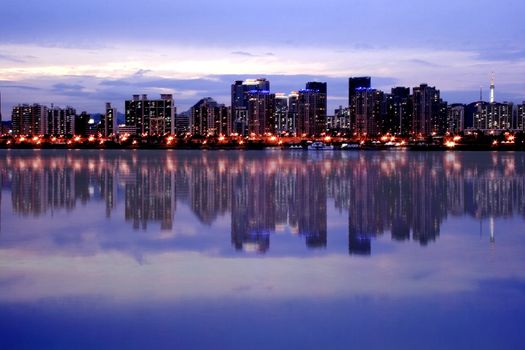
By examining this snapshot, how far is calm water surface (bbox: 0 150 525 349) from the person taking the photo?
5.95 metres

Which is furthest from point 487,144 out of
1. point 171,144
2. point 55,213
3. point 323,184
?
point 55,213

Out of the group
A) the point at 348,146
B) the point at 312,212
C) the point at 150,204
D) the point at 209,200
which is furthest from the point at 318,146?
the point at 312,212

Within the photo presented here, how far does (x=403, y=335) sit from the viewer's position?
5902 mm

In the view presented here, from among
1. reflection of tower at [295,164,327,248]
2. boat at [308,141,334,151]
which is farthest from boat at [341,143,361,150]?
reflection of tower at [295,164,327,248]

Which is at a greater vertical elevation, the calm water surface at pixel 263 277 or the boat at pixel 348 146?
the boat at pixel 348 146

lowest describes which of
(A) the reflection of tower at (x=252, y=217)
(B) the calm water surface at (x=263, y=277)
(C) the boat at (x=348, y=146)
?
(B) the calm water surface at (x=263, y=277)

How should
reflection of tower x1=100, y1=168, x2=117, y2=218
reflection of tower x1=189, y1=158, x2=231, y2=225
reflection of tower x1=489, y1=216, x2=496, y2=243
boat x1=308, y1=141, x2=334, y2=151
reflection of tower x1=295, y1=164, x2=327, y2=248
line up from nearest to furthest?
reflection of tower x1=489, y1=216, x2=496, y2=243 → reflection of tower x1=295, y1=164, x2=327, y2=248 → reflection of tower x1=189, y1=158, x2=231, y2=225 → reflection of tower x1=100, y1=168, x2=117, y2=218 → boat x1=308, y1=141, x2=334, y2=151

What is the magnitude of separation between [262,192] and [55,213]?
7143 mm

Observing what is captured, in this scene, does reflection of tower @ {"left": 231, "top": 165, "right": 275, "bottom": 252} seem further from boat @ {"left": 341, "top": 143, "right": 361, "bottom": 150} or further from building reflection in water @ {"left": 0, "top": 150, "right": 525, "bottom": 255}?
boat @ {"left": 341, "top": 143, "right": 361, "bottom": 150}

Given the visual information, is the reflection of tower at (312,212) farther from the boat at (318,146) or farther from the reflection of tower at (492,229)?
the boat at (318,146)

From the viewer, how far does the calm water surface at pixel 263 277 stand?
19.5 feet

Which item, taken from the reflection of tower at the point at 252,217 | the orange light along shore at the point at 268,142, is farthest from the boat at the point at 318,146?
the reflection of tower at the point at 252,217

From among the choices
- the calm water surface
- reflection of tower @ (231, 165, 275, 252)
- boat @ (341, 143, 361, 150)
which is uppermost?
boat @ (341, 143, 361, 150)

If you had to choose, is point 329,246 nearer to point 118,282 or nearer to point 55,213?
point 118,282
